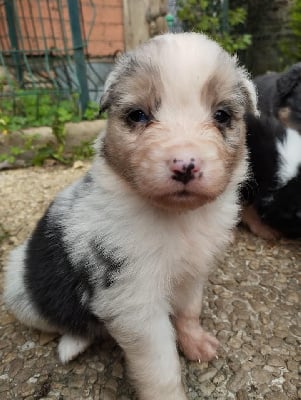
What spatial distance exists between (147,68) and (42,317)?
1.66 m

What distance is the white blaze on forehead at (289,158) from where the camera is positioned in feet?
12.8

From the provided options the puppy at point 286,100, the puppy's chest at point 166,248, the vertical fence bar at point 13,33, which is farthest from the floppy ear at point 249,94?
the vertical fence bar at point 13,33

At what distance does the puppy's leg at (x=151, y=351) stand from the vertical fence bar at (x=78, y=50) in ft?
16.3

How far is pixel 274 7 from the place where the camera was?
37.5 feet

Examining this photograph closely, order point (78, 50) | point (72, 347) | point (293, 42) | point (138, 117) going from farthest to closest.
A: point (293, 42), point (78, 50), point (72, 347), point (138, 117)

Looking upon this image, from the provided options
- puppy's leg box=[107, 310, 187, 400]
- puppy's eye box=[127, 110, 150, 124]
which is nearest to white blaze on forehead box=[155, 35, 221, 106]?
puppy's eye box=[127, 110, 150, 124]

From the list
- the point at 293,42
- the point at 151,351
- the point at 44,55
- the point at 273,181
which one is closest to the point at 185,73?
the point at 151,351

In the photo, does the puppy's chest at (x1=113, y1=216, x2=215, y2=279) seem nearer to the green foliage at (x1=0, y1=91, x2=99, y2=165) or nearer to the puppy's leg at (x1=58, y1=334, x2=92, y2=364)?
the puppy's leg at (x1=58, y1=334, x2=92, y2=364)

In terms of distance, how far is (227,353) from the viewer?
2734mm

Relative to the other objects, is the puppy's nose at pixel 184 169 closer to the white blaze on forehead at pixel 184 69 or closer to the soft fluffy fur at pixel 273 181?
the white blaze on forehead at pixel 184 69

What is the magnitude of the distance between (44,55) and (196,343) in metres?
5.80

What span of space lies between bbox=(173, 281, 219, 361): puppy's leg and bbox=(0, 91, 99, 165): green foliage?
3347 millimetres

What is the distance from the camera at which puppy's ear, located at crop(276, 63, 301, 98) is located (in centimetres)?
554

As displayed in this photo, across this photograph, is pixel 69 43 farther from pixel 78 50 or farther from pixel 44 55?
pixel 78 50
